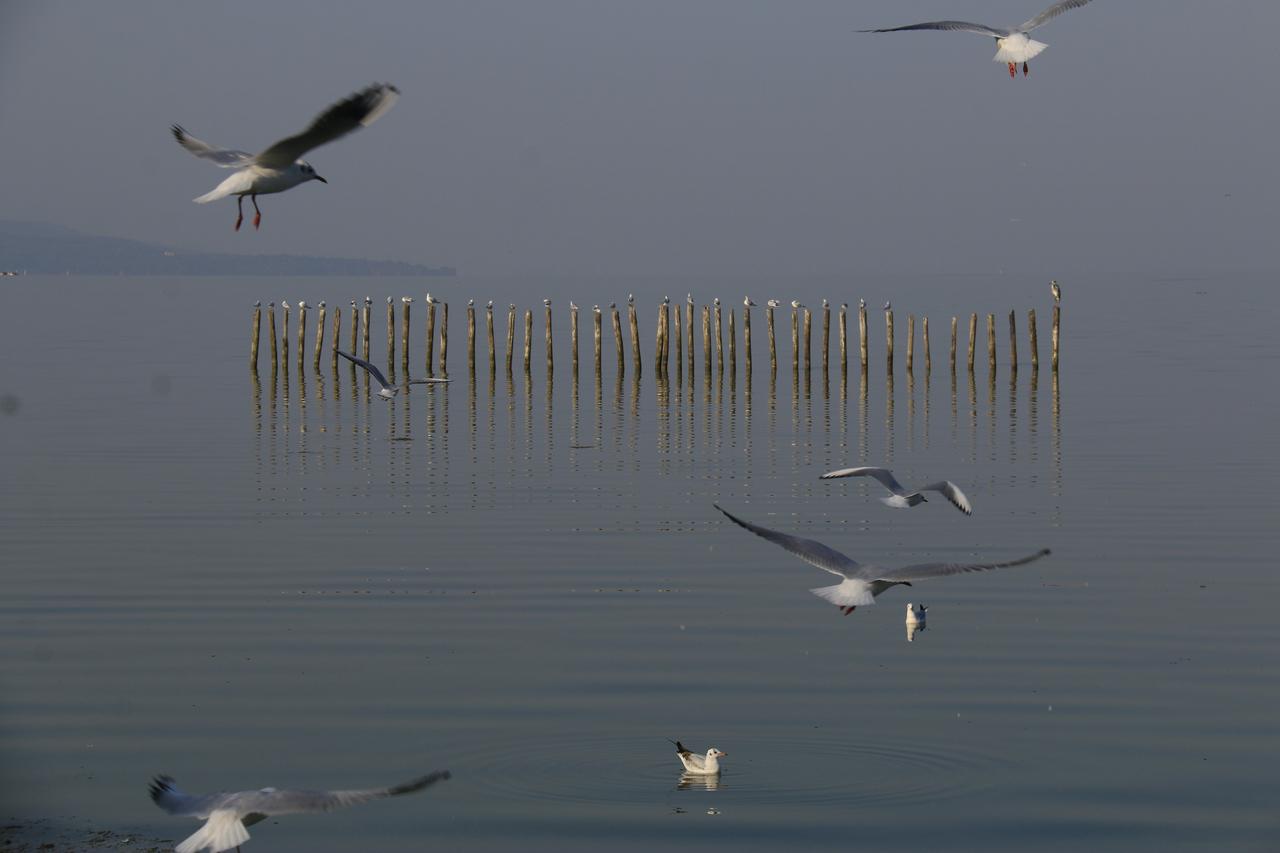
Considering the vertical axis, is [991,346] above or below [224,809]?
above

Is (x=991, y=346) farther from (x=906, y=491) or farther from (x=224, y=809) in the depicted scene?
(x=224, y=809)

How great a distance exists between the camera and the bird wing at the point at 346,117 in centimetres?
989

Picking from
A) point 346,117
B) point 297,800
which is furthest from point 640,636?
point 297,800

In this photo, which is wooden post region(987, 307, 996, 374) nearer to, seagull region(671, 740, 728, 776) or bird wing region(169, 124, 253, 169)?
seagull region(671, 740, 728, 776)

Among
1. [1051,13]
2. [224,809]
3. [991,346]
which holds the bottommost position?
[224,809]

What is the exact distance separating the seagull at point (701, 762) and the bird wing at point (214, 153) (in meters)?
4.78

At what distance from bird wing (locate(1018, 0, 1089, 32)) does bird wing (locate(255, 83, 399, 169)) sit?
5.10 metres

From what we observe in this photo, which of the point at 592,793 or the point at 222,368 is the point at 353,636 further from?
the point at 222,368

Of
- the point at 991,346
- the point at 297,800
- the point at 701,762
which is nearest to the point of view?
the point at 297,800

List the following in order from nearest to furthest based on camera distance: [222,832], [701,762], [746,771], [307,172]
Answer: [222,832] < [307,172] < [701,762] < [746,771]

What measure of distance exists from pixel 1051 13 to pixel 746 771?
19.3 ft

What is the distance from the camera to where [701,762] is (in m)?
12.6

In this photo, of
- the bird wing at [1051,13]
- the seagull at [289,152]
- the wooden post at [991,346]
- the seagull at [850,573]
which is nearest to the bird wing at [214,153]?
the seagull at [289,152]

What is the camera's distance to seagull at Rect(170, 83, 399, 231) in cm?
991
